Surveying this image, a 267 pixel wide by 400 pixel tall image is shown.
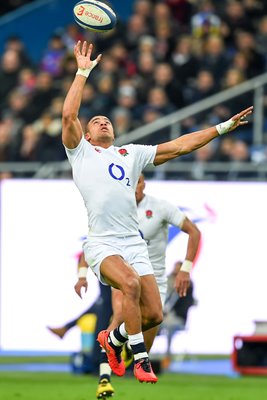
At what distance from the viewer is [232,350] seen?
60.4 feet

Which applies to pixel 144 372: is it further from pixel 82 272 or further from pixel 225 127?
pixel 82 272

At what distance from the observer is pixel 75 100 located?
11562mm

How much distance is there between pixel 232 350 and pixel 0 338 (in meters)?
3.18

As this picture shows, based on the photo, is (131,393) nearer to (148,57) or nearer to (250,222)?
(250,222)

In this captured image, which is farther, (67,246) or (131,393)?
(67,246)

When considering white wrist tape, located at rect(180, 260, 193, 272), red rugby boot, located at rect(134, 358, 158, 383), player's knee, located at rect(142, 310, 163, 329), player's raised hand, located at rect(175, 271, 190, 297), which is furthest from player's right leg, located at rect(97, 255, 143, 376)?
white wrist tape, located at rect(180, 260, 193, 272)

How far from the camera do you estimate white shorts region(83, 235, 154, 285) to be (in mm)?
11773

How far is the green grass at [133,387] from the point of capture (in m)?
13.7

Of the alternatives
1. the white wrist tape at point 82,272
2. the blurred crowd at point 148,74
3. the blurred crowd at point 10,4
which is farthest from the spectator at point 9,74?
the white wrist tape at point 82,272

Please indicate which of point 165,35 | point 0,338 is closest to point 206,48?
point 165,35

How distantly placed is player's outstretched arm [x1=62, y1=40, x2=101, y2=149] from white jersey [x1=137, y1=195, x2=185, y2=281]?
7.87 feet

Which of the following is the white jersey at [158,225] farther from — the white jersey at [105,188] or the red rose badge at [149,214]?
the white jersey at [105,188]

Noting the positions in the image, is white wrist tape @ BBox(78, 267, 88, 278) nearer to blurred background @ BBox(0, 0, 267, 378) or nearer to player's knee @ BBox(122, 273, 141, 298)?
player's knee @ BBox(122, 273, 141, 298)

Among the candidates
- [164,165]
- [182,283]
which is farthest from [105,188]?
[164,165]
